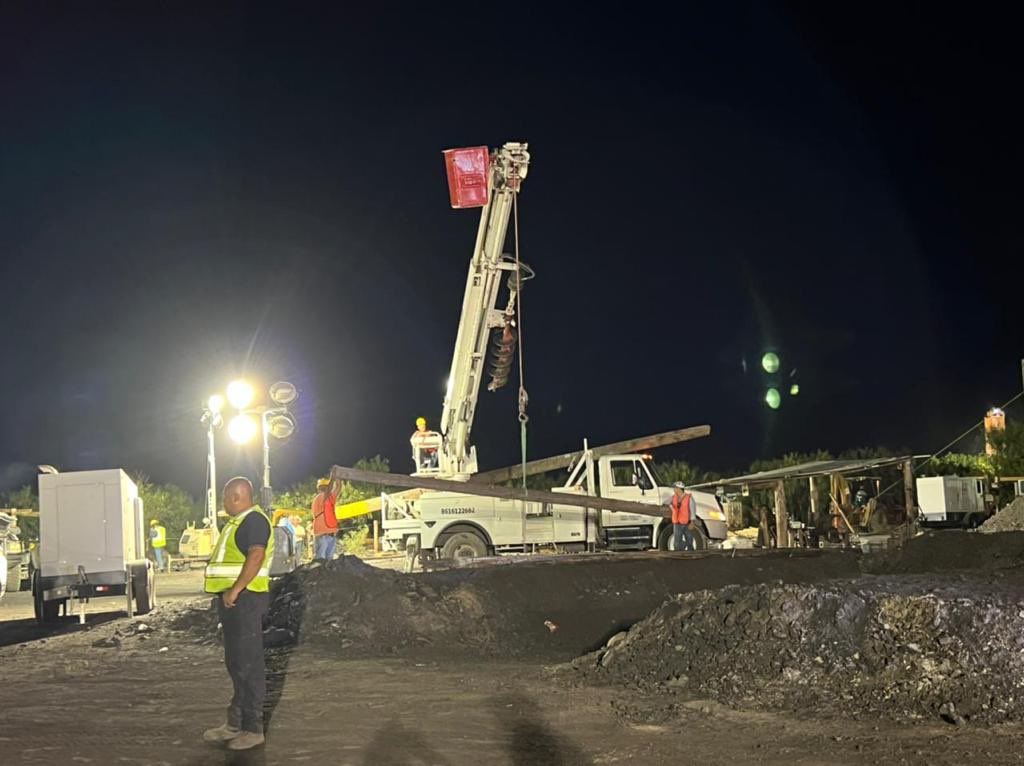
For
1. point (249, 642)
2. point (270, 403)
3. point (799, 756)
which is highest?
point (270, 403)

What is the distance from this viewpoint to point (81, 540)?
18.6 m

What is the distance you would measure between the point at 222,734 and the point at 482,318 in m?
15.1

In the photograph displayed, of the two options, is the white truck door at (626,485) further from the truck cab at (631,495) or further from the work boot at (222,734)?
the work boot at (222,734)

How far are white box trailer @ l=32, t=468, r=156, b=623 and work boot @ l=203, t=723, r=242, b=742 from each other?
11.4 meters

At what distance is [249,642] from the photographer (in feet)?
26.2

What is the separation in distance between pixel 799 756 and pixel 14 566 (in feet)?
81.2

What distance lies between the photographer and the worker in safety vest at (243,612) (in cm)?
797

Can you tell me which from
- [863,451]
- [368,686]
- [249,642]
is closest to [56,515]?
[368,686]

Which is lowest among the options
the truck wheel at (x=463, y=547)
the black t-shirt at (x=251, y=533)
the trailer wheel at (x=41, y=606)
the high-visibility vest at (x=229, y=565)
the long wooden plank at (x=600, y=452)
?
the trailer wheel at (x=41, y=606)

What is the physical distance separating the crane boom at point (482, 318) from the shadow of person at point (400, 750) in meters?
14.1

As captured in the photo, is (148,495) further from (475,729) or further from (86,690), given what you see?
(475,729)

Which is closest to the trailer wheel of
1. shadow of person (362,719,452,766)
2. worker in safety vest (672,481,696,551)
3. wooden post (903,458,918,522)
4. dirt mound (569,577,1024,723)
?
dirt mound (569,577,1024,723)

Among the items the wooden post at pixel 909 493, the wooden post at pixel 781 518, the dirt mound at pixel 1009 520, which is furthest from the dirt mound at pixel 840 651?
the dirt mound at pixel 1009 520

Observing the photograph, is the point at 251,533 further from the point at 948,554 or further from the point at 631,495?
the point at 631,495
